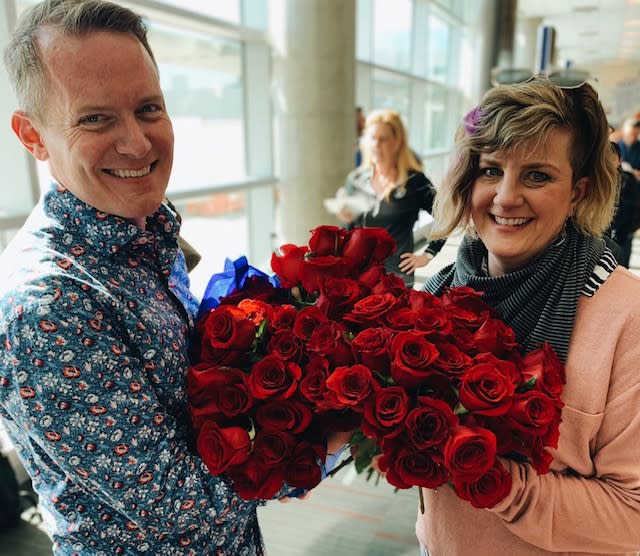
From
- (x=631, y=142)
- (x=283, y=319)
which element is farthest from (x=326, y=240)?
(x=631, y=142)

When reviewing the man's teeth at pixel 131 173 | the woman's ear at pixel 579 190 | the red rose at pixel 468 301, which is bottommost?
the red rose at pixel 468 301

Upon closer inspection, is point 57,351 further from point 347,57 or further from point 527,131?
point 347,57

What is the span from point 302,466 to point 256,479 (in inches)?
3.2

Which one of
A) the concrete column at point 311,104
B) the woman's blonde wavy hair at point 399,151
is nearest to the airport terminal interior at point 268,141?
the concrete column at point 311,104

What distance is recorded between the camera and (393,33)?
354 inches

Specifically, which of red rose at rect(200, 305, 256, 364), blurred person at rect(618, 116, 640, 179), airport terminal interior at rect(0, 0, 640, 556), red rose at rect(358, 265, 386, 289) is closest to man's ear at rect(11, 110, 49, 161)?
red rose at rect(200, 305, 256, 364)

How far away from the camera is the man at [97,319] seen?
33.4 inches

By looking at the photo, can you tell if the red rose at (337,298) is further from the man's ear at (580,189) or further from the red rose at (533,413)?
the man's ear at (580,189)

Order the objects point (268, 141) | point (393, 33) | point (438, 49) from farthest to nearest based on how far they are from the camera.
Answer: point (438, 49) < point (393, 33) < point (268, 141)

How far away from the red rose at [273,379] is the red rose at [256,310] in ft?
0.36

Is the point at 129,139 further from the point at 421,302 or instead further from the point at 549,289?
the point at 549,289

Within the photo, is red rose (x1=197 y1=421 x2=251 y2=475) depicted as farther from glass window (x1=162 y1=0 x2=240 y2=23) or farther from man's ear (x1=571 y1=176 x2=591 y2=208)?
glass window (x1=162 y1=0 x2=240 y2=23)

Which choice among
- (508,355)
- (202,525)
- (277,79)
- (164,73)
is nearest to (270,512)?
(202,525)

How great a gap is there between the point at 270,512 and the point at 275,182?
Answer: 3892mm
